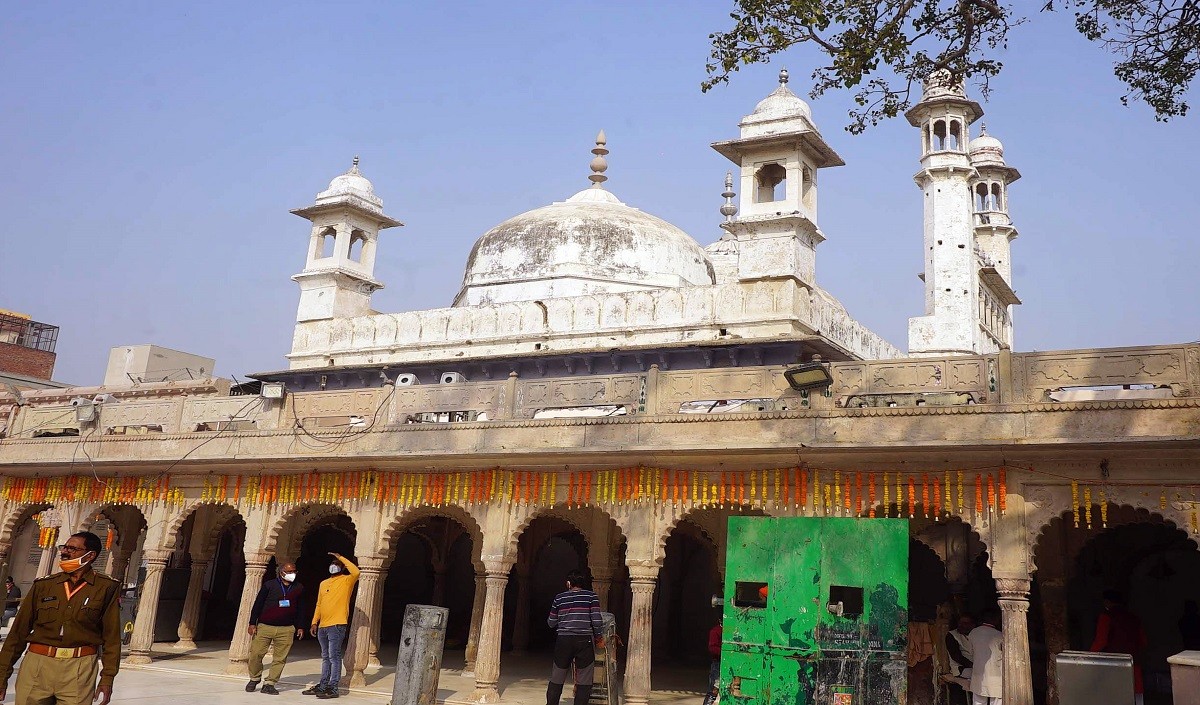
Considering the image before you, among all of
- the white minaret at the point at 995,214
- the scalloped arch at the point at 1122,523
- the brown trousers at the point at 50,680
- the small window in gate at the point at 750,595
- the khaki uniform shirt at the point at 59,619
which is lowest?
the brown trousers at the point at 50,680

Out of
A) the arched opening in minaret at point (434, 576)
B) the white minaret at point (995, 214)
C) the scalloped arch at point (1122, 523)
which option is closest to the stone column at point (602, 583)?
the arched opening in minaret at point (434, 576)

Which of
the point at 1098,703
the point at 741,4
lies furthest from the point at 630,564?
the point at 741,4

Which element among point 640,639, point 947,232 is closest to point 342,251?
point 640,639

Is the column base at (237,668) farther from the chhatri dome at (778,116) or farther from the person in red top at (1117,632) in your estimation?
the chhatri dome at (778,116)

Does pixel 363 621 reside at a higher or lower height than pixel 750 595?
lower

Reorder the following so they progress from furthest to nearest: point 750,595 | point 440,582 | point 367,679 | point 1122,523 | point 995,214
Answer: point 995,214
point 440,582
point 367,679
point 1122,523
point 750,595

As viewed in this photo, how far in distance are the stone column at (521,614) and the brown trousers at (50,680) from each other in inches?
449

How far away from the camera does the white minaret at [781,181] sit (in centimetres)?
1969

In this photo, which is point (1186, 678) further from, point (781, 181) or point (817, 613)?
point (781, 181)

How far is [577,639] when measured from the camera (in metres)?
10.1

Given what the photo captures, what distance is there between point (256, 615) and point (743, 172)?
42.3 ft

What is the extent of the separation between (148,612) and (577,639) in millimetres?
7820

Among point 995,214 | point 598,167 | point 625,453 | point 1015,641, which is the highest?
point 995,214

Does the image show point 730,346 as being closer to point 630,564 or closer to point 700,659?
point 700,659
